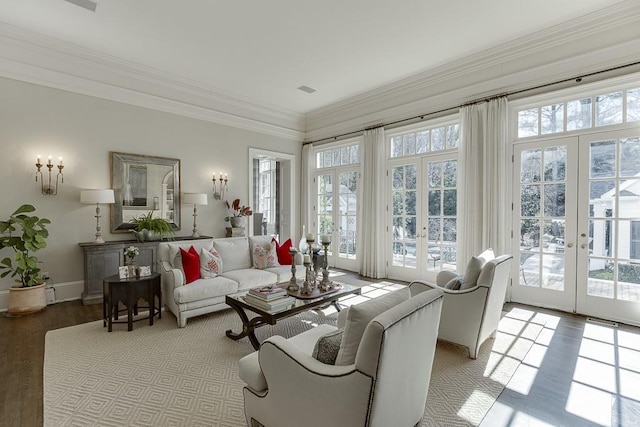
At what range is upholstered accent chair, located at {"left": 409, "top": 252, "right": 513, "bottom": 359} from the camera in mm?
2715

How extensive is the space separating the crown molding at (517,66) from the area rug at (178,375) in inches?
127

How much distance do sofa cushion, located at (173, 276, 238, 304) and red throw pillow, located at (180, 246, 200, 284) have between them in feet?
0.25

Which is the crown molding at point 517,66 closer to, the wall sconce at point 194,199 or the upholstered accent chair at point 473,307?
the upholstered accent chair at point 473,307

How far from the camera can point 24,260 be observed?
3.77 meters

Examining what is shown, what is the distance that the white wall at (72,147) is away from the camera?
405 centimetres

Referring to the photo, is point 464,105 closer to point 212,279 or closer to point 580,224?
point 580,224

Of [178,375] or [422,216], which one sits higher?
[422,216]

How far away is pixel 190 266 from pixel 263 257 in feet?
3.59

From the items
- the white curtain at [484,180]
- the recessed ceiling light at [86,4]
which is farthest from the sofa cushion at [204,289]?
the white curtain at [484,180]

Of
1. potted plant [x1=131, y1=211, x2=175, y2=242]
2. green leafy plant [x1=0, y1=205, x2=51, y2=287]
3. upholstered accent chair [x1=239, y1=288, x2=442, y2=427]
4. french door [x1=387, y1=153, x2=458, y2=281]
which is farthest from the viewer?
french door [x1=387, y1=153, x2=458, y2=281]

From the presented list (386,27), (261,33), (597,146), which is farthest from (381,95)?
(597,146)

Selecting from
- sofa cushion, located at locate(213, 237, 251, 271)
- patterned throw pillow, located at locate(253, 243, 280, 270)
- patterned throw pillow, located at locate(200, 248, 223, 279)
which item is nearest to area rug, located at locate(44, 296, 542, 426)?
patterned throw pillow, located at locate(200, 248, 223, 279)

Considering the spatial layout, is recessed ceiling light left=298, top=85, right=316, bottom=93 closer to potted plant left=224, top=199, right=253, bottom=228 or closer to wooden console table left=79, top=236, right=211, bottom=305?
potted plant left=224, top=199, right=253, bottom=228

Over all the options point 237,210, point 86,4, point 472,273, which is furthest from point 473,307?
point 86,4
